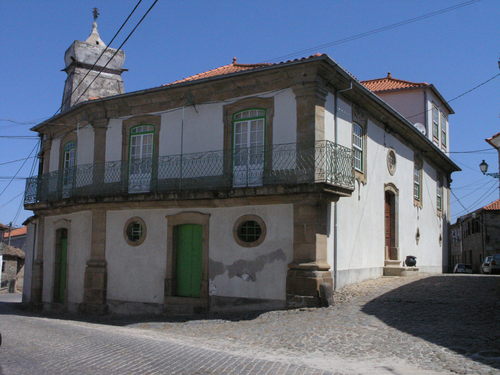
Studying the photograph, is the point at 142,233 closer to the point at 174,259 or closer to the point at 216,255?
the point at 174,259

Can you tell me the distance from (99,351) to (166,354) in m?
1.04

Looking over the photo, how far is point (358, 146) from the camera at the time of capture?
1547 centimetres

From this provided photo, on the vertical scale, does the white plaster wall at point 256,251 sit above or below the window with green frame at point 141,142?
below

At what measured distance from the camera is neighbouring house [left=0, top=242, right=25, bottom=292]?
40562mm

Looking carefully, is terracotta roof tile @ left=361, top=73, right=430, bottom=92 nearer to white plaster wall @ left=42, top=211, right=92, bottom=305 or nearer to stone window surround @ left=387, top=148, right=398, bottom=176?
stone window surround @ left=387, top=148, right=398, bottom=176

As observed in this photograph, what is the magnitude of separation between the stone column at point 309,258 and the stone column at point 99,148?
22.2 feet

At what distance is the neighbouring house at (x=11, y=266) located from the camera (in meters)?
40.6

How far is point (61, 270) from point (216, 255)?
707 cm

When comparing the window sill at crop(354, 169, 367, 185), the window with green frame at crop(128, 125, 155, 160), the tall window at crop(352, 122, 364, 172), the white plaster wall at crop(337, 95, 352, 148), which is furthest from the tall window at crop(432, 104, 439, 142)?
the window with green frame at crop(128, 125, 155, 160)

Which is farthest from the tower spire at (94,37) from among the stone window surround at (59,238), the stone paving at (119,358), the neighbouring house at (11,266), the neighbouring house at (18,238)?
the neighbouring house at (18,238)

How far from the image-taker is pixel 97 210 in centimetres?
1641

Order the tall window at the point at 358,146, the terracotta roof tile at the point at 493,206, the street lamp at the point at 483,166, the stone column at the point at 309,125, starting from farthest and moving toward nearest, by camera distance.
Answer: the terracotta roof tile at the point at 493,206 → the street lamp at the point at 483,166 → the tall window at the point at 358,146 → the stone column at the point at 309,125

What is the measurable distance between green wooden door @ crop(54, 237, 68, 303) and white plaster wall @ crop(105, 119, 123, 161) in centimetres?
370

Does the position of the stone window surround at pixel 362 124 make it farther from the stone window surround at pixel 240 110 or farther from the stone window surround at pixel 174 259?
the stone window surround at pixel 174 259
